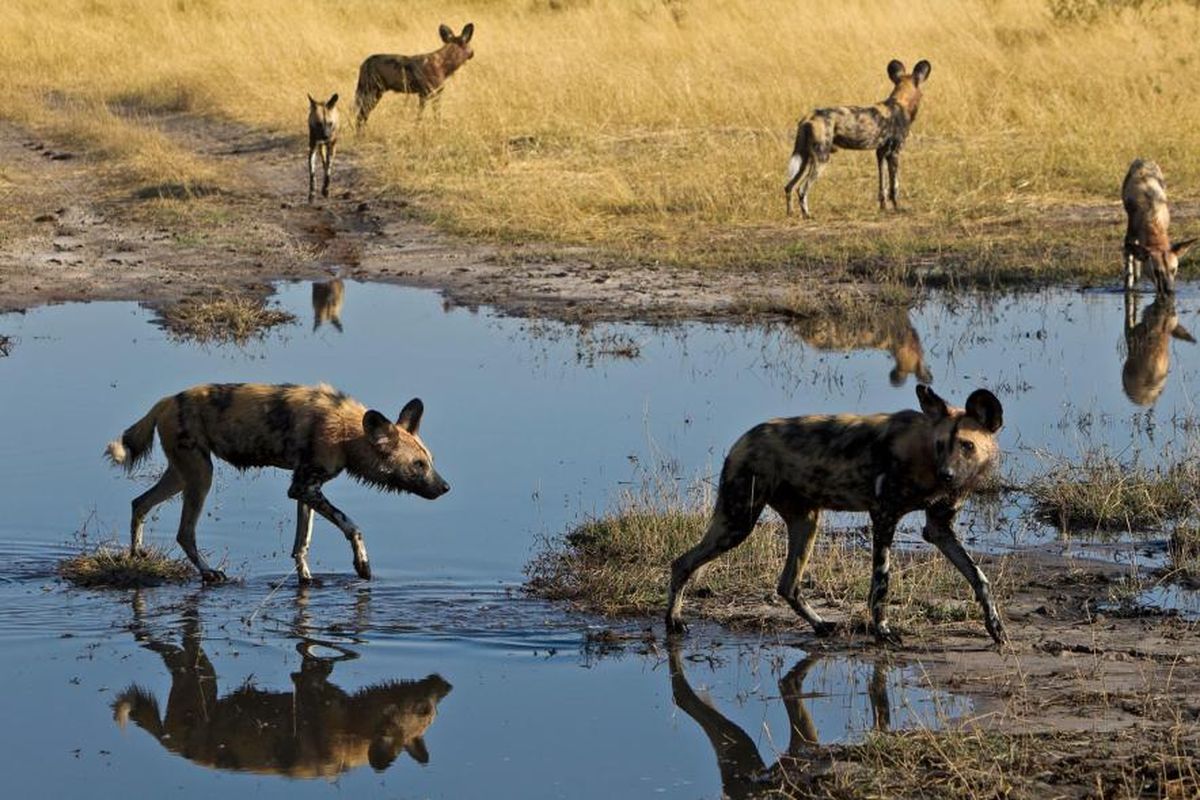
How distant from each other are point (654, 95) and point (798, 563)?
14259mm

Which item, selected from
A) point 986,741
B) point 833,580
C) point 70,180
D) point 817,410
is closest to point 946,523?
point 833,580

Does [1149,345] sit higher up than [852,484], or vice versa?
[1149,345]

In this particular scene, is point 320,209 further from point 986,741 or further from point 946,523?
point 986,741

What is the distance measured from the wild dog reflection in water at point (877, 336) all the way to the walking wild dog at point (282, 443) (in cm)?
392

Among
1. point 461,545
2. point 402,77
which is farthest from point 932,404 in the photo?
point 402,77

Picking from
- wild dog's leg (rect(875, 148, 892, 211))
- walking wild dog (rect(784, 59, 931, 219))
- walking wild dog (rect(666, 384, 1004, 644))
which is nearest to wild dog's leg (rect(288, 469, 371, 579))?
walking wild dog (rect(666, 384, 1004, 644))

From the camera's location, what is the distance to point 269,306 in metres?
12.8

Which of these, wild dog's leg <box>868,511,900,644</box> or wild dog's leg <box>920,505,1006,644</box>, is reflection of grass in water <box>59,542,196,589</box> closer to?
wild dog's leg <box>868,511,900,644</box>

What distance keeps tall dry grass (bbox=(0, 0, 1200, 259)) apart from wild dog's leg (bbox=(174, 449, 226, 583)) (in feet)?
23.6

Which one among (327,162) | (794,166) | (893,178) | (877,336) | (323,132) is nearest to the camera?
(877,336)

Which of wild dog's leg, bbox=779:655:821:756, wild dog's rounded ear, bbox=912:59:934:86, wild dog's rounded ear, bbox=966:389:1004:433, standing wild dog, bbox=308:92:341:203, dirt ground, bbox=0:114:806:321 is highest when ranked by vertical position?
wild dog's rounded ear, bbox=912:59:934:86

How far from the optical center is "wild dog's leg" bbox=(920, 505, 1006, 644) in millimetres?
6164

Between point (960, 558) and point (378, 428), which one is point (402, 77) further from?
point (960, 558)

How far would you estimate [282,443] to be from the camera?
7.31 metres
